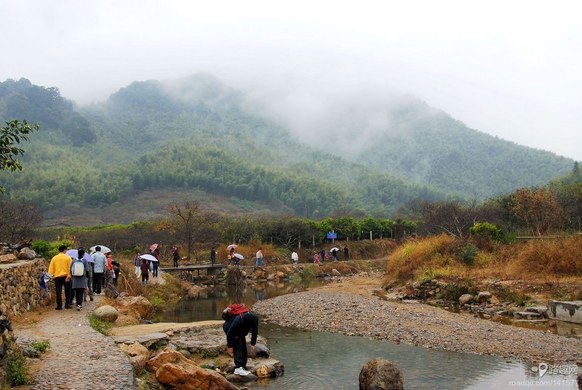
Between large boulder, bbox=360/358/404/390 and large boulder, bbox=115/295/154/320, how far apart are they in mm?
10431

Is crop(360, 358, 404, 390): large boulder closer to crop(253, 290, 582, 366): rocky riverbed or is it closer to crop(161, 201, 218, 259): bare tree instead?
crop(253, 290, 582, 366): rocky riverbed

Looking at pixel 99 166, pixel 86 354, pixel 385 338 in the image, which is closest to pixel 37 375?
pixel 86 354

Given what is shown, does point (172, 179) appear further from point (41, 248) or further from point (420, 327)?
point (420, 327)

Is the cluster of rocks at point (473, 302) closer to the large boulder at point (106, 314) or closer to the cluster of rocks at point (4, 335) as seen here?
the large boulder at point (106, 314)

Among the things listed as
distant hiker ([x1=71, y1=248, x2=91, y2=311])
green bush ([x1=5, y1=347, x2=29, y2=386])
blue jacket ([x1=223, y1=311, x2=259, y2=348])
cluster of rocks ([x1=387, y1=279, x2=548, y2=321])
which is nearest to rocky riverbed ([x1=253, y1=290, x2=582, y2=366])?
cluster of rocks ([x1=387, y1=279, x2=548, y2=321])

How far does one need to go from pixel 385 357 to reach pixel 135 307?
33.1 ft

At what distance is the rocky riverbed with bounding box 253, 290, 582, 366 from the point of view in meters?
14.6

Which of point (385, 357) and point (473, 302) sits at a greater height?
point (473, 302)

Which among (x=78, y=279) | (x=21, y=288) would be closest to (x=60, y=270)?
(x=78, y=279)

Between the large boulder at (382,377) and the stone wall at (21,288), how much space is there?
29.9 feet

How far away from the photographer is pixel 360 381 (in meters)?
11.2

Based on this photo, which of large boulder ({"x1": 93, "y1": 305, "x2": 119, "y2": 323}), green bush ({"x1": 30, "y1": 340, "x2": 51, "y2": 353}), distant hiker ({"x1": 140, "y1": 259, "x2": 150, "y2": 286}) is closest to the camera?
green bush ({"x1": 30, "y1": 340, "x2": 51, "y2": 353})

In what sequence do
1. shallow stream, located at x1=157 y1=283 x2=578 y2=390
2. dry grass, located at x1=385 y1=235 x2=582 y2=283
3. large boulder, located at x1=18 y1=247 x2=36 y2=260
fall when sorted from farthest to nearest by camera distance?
dry grass, located at x1=385 y1=235 x2=582 y2=283 → large boulder, located at x1=18 y1=247 x2=36 y2=260 → shallow stream, located at x1=157 y1=283 x2=578 y2=390

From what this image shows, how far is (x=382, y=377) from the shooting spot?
35.1ft
